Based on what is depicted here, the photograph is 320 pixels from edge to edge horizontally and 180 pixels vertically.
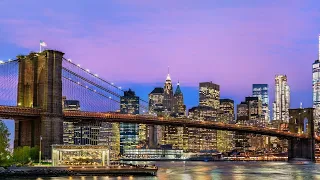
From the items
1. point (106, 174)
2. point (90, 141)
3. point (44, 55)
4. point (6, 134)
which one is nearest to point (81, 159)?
point (106, 174)

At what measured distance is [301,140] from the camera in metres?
143

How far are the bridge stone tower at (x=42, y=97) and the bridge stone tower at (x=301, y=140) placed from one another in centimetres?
7685

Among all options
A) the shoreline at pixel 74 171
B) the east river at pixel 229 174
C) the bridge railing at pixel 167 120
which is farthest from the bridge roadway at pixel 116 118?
the shoreline at pixel 74 171

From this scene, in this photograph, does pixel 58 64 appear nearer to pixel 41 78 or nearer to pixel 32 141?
pixel 41 78

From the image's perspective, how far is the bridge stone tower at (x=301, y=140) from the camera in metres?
138

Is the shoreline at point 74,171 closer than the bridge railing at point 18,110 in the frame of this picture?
Yes

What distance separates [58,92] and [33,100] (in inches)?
143

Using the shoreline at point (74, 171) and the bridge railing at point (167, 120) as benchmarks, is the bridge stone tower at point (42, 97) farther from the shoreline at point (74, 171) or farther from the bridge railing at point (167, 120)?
the shoreline at point (74, 171)

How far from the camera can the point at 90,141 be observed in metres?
188

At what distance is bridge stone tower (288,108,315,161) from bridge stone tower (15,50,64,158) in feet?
252

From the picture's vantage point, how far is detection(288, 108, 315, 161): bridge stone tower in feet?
452

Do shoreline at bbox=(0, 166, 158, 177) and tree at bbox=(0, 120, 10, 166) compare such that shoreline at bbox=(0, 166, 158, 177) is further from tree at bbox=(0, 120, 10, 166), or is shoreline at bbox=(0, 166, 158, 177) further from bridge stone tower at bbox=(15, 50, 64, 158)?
bridge stone tower at bbox=(15, 50, 64, 158)

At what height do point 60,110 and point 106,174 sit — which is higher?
point 60,110

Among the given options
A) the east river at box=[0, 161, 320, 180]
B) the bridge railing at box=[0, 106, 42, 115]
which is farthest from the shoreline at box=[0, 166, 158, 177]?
the bridge railing at box=[0, 106, 42, 115]
